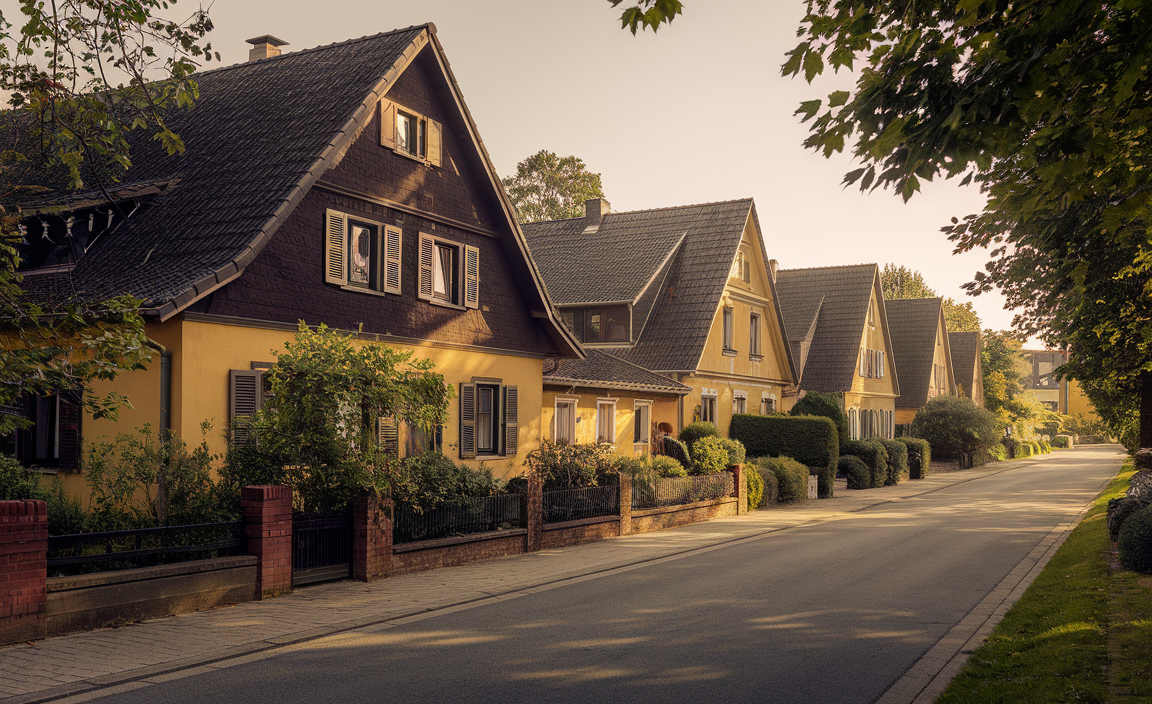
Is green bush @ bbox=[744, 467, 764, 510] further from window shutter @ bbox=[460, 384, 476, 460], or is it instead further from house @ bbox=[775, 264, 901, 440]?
house @ bbox=[775, 264, 901, 440]

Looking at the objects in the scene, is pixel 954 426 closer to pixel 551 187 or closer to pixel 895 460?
pixel 895 460

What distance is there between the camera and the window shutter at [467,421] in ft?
69.1

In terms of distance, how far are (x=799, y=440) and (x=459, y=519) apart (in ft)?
62.2

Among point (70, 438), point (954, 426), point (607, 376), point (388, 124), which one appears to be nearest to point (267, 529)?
point (70, 438)

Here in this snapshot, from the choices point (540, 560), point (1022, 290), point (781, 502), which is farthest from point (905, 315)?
point (540, 560)

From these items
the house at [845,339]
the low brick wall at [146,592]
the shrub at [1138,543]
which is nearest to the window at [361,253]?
the low brick wall at [146,592]

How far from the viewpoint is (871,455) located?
36344 millimetres

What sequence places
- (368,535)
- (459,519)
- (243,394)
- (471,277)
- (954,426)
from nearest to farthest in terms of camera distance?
(368,535), (459,519), (243,394), (471,277), (954,426)

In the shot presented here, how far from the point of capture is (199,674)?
8250mm

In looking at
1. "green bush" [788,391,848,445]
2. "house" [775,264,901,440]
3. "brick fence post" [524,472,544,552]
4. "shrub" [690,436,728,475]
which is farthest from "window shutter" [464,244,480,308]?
"house" [775,264,901,440]

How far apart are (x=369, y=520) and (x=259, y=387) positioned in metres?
4.27

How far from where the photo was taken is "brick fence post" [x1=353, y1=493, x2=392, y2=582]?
13.1 meters

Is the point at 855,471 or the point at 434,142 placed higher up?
the point at 434,142

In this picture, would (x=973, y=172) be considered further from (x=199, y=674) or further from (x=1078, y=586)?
(x=199, y=674)
